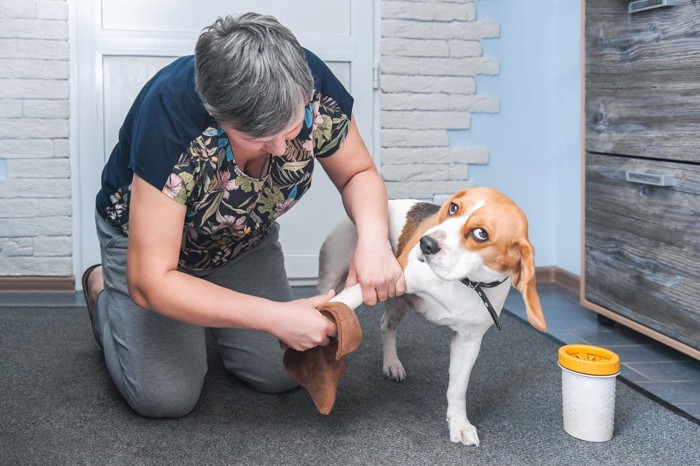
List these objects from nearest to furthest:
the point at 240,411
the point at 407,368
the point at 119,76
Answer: the point at 240,411, the point at 407,368, the point at 119,76

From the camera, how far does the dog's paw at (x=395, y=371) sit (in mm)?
1901

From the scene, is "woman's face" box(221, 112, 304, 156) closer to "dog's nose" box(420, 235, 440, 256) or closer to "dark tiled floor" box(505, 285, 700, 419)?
"dog's nose" box(420, 235, 440, 256)

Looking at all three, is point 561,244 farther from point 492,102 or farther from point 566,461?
point 566,461

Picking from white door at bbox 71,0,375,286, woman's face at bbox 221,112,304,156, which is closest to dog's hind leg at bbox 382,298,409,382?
woman's face at bbox 221,112,304,156

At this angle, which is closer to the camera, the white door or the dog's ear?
the dog's ear

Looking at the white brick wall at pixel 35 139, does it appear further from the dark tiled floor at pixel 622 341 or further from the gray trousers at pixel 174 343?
the gray trousers at pixel 174 343

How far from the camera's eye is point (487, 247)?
4.34ft

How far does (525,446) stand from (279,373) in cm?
59

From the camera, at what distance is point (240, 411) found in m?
1.73

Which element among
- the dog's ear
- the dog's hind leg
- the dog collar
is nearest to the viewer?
the dog's ear

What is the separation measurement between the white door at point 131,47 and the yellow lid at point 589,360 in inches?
64.4

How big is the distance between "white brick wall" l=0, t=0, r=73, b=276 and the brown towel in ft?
5.32

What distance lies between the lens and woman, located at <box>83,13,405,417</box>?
120 cm

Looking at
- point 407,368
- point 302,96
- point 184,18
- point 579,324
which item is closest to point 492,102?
point 579,324
